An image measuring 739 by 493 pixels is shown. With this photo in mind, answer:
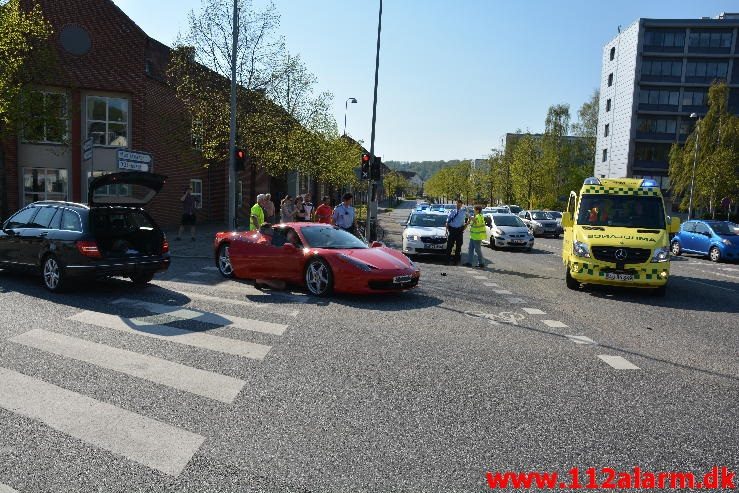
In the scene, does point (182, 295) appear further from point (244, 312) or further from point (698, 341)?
point (698, 341)

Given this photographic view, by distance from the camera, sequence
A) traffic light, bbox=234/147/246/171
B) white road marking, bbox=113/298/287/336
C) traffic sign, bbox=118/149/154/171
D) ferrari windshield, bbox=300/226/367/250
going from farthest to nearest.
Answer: traffic light, bbox=234/147/246/171
traffic sign, bbox=118/149/154/171
ferrari windshield, bbox=300/226/367/250
white road marking, bbox=113/298/287/336

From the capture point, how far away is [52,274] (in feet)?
30.3

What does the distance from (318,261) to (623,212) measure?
6.50 meters

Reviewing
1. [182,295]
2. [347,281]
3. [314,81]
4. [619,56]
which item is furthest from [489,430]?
[619,56]

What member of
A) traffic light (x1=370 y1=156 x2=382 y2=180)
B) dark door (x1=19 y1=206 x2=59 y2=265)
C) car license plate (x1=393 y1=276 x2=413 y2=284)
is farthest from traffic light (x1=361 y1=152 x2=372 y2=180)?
dark door (x1=19 y1=206 x2=59 y2=265)

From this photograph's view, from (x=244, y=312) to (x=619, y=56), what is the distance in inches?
2582

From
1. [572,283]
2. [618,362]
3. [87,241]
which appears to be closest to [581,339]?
[618,362]

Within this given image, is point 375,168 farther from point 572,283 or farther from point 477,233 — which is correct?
point 572,283

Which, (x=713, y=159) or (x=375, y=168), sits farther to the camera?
(x=713, y=159)

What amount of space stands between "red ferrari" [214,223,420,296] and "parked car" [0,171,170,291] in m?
1.55

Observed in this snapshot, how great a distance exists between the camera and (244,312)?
26.2ft

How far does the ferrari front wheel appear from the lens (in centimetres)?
925

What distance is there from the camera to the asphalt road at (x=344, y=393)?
3.37 meters

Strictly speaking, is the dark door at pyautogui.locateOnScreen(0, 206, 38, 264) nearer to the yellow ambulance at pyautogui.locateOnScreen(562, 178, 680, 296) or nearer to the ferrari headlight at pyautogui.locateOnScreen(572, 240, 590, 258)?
the ferrari headlight at pyautogui.locateOnScreen(572, 240, 590, 258)
